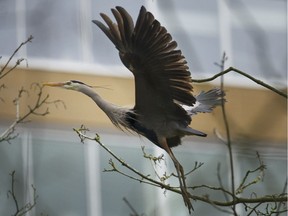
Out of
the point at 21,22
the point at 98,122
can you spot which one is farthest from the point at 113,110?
the point at 98,122

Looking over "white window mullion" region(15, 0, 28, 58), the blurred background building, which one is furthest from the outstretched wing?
the blurred background building

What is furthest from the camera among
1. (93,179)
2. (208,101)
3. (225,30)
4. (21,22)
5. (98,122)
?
(225,30)

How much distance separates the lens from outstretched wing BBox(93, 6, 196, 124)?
2242 millimetres

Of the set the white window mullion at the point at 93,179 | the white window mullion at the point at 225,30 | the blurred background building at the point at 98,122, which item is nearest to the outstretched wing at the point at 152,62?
the blurred background building at the point at 98,122

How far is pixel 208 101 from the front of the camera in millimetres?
2611

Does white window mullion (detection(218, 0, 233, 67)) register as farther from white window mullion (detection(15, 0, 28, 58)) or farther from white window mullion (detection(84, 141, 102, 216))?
white window mullion (detection(15, 0, 28, 58))

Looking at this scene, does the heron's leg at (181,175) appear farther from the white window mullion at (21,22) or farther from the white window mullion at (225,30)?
the white window mullion at (225,30)

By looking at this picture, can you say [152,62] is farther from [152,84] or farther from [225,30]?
[225,30]

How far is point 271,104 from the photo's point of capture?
10.1 feet

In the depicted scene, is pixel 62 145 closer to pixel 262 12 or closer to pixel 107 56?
pixel 107 56

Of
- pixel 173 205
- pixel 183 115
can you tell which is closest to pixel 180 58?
pixel 183 115

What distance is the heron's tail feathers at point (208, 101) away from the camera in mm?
2547

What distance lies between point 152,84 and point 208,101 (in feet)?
0.97

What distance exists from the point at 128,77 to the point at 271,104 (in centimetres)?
233
